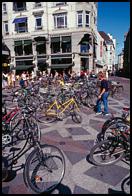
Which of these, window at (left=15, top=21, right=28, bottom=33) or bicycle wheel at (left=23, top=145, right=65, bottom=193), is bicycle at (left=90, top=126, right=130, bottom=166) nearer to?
bicycle wheel at (left=23, top=145, right=65, bottom=193)

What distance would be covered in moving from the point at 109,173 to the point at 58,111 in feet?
12.9

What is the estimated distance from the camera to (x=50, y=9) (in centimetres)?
2800

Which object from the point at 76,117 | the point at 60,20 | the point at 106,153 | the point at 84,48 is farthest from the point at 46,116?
the point at 60,20

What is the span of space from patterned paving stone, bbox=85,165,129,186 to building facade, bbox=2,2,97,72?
80.5 feet

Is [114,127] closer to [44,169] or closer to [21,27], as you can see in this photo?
[44,169]

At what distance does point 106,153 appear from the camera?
14.4 ft

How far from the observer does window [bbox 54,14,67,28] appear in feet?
91.2

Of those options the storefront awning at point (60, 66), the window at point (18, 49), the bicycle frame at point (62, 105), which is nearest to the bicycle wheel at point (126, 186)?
the bicycle frame at point (62, 105)

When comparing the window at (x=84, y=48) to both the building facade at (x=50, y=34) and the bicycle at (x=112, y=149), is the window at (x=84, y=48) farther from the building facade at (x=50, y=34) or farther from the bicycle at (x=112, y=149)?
the bicycle at (x=112, y=149)

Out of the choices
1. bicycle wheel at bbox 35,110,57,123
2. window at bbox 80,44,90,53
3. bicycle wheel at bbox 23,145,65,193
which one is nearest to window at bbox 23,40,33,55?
window at bbox 80,44,90,53

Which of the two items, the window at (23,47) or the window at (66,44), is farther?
the window at (23,47)

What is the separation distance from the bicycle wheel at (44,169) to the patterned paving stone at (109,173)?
675 millimetres

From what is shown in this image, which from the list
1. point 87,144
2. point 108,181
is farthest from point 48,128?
point 108,181

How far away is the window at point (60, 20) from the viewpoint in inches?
1095
